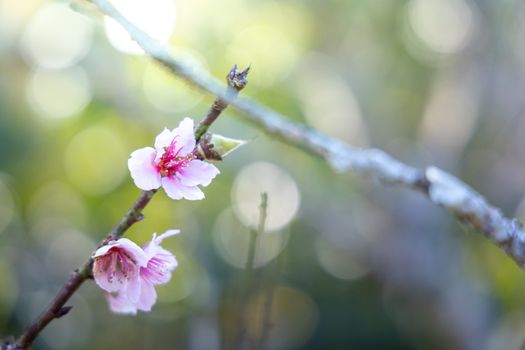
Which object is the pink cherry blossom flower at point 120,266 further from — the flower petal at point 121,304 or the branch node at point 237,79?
the branch node at point 237,79

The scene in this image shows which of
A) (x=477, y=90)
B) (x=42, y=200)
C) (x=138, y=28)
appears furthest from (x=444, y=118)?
(x=138, y=28)

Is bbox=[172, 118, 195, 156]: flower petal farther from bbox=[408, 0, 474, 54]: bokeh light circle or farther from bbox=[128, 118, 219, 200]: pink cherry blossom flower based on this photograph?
bbox=[408, 0, 474, 54]: bokeh light circle

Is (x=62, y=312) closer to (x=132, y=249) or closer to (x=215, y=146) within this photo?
(x=132, y=249)

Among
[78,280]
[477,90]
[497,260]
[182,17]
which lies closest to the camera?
[78,280]

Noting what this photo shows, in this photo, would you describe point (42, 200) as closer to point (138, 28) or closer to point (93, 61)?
point (93, 61)

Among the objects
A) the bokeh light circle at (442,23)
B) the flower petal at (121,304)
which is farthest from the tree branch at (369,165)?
the bokeh light circle at (442,23)

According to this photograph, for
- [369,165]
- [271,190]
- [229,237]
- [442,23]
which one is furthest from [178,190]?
[229,237]
